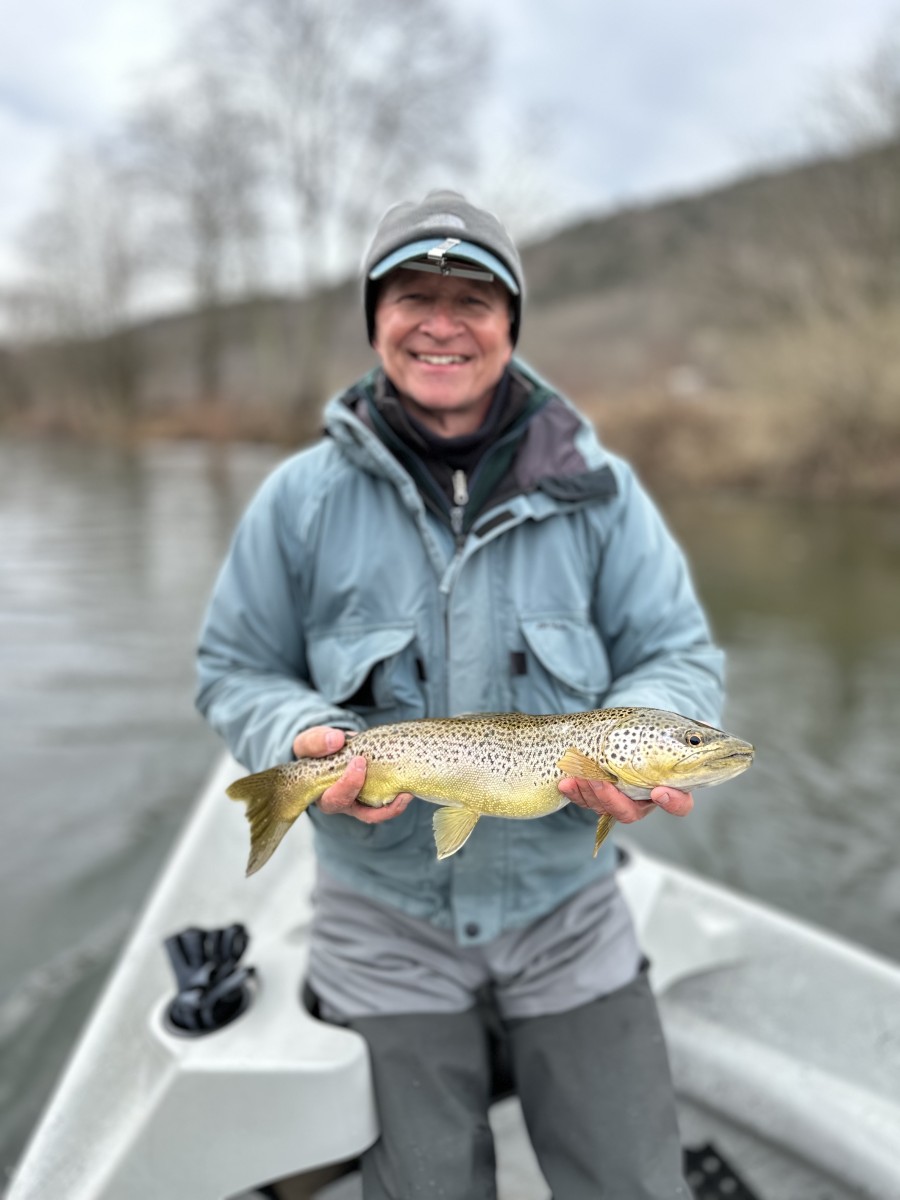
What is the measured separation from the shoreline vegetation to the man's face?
1438 cm

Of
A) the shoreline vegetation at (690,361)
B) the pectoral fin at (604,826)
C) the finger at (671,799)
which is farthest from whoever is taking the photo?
the shoreline vegetation at (690,361)

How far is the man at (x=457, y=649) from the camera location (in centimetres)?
206

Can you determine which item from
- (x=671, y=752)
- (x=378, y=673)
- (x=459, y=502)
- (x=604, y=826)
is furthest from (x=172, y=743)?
(x=671, y=752)

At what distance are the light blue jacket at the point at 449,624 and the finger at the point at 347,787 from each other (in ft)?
0.55

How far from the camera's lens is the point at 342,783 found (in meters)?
1.89

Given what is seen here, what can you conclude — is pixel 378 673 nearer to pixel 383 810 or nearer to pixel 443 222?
pixel 383 810

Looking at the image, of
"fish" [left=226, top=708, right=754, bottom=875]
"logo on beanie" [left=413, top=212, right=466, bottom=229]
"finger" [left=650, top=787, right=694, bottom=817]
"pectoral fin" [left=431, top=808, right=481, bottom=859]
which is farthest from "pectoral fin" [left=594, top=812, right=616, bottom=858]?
"logo on beanie" [left=413, top=212, right=466, bottom=229]

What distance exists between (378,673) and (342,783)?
0.34 m

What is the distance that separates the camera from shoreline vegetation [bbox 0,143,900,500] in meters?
15.7

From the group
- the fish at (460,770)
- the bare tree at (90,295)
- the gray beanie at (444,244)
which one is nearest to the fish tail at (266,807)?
the fish at (460,770)

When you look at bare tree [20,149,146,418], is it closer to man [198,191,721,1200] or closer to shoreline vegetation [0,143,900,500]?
shoreline vegetation [0,143,900,500]

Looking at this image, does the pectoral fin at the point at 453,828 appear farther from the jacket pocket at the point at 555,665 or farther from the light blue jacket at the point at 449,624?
the jacket pocket at the point at 555,665

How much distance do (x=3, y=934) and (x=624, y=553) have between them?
336 cm

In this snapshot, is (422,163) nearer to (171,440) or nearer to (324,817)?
(171,440)
